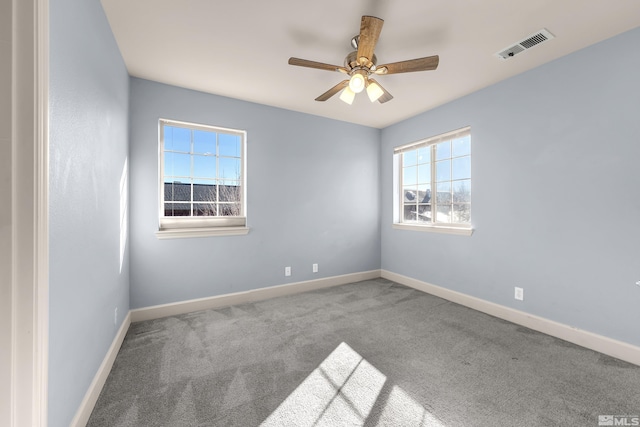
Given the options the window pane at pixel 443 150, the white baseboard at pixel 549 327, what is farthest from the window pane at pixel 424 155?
the white baseboard at pixel 549 327

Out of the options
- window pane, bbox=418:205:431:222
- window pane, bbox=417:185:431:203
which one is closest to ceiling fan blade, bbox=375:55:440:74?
window pane, bbox=417:185:431:203

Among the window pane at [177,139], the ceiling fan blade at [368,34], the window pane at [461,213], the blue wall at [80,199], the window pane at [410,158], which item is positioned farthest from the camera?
the window pane at [410,158]

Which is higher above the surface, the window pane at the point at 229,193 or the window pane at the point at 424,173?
the window pane at the point at 424,173

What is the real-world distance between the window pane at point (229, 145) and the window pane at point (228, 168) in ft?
0.25

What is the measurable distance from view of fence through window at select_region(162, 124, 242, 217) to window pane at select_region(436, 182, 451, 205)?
2751 millimetres

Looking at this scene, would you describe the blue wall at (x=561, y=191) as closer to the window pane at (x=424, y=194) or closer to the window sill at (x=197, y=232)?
the window pane at (x=424, y=194)

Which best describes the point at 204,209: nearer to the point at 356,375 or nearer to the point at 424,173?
the point at 356,375

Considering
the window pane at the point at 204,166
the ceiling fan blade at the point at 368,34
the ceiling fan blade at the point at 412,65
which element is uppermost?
the ceiling fan blade at the point at 368,34

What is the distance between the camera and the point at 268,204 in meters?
3.54

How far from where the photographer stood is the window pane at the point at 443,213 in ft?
11.7

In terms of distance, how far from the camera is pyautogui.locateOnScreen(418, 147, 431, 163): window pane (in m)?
3.83

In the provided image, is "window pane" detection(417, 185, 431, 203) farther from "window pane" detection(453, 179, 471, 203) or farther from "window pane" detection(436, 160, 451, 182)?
"window pane" detection(453, 179, 471, 203)

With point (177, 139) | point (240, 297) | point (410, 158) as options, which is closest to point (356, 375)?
point (240, 297)

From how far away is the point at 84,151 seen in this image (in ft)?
4.93
